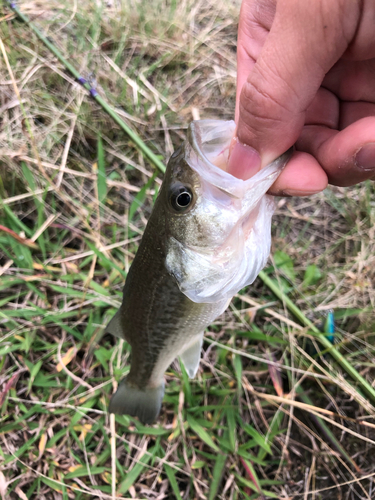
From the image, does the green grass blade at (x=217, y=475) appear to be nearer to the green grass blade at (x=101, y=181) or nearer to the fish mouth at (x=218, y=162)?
the fish mouth at (x=218, y=162)

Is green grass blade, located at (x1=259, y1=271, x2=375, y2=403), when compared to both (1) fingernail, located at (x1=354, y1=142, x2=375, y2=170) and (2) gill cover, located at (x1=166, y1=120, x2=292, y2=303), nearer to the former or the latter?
(2) gill cover, located at (x1=166, y1=120, x2=292, y2=303)

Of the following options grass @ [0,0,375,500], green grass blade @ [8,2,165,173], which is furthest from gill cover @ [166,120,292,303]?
green grass blade @ [8,2,165,173]

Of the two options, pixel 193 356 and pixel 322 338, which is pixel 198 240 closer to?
pixel 193 356

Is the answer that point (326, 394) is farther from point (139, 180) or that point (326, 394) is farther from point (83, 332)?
point (139, 180)

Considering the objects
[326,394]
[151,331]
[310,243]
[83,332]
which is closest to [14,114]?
[83,332]

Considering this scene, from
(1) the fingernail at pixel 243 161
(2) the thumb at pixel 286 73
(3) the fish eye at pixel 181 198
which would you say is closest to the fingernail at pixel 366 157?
(2) the thumb at pixel 286 73
